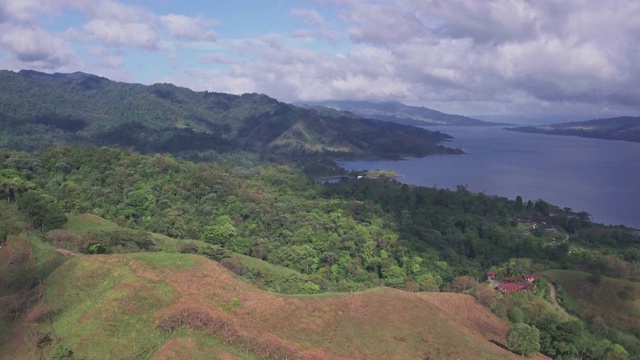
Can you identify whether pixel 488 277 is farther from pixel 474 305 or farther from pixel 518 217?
pixel 518 217

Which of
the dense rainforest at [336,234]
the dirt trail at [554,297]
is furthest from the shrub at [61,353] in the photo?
the dirt trail at [554,297]

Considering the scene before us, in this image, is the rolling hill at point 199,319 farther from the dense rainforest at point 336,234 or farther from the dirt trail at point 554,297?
the dirt trail at point 554,297

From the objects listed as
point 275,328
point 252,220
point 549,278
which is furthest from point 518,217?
point 275,328

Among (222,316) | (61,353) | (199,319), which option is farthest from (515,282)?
(61,353)

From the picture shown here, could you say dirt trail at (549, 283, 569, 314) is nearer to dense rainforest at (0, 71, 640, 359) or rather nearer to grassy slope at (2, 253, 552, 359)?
dense rainforest at (0, 71, 640, 359)

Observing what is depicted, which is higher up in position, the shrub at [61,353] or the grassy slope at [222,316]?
the grassy slope at [222,316]
